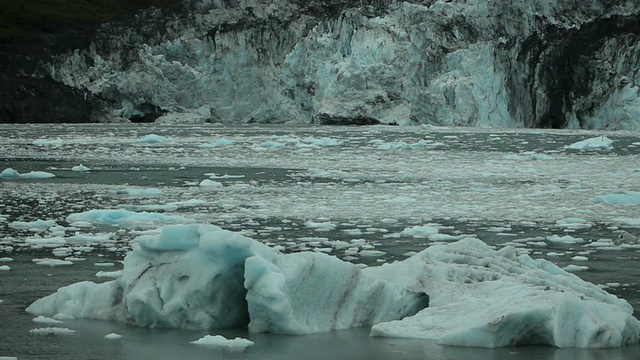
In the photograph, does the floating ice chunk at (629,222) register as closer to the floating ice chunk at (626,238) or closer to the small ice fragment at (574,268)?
the floating ice chunk at (626,238)

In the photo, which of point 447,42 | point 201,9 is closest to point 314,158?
point 447,42

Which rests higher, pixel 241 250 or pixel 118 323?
pixel 241 250

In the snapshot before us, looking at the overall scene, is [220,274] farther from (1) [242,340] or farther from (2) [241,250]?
(1) [242,340]

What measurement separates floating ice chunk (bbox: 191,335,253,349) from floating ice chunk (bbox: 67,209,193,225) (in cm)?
→ 486

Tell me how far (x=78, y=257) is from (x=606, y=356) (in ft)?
14.8

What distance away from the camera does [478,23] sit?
4094cm

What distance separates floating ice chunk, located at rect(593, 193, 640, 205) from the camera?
12172mm

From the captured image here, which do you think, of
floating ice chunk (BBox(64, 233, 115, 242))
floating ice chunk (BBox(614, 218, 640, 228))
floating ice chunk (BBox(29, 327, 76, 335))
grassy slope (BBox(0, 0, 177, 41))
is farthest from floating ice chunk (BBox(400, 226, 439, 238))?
grassy slope (BBox(0, 0, 177, 41))

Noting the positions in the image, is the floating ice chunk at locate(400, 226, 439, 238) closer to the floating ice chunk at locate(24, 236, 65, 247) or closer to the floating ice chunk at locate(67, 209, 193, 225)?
the floating ice chunk at locate(67, 209, 193, 225)

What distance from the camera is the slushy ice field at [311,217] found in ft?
17.6

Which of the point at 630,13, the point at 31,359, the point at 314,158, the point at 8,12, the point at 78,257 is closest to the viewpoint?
the point at 31,359

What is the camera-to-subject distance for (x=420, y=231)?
30.9ft

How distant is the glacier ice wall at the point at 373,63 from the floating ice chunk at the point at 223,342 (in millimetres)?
32746

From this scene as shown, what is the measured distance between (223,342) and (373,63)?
3814 cm
